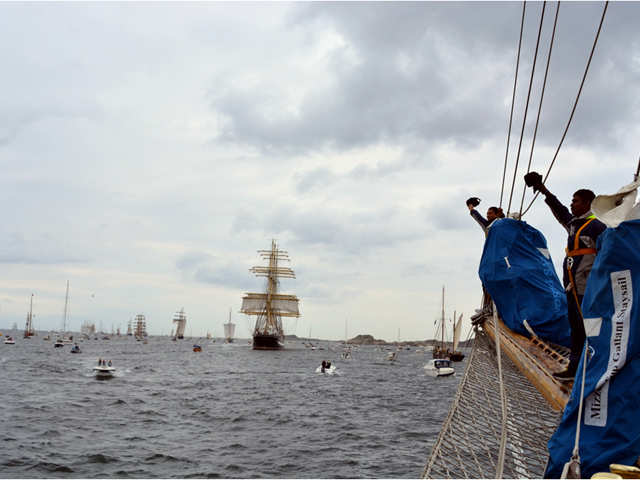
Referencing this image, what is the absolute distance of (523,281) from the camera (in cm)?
739

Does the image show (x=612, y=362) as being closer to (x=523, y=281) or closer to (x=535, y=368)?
(x=535, y=368)

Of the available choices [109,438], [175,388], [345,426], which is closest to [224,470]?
[109,438]

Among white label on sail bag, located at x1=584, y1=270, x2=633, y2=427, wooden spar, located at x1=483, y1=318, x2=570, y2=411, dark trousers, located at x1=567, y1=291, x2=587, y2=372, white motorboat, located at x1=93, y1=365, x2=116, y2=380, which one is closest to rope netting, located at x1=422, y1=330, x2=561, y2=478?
wooden spar, located at x1=483, y1=318, x2=570, y2=411

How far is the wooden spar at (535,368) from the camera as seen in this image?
15.4 feet

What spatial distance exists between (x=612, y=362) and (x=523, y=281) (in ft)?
14.7

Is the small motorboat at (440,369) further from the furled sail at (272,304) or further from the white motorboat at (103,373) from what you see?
the furled sail at (272,304)

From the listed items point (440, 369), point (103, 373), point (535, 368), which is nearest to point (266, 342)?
point (440, 369)

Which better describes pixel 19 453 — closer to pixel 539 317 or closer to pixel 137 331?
pixel 539 317

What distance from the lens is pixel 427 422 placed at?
2064 centimetres

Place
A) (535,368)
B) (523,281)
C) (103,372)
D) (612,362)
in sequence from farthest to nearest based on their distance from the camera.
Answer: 1. (103,372)
2. (523,281)
3. (535,368)
4. (612,362)

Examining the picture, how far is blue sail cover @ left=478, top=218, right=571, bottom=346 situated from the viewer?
702 cm

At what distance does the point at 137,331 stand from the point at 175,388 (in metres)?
181

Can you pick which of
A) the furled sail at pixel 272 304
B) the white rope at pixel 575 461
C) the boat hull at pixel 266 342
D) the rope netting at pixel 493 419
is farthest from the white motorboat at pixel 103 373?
the furled sail at pixel 272 304

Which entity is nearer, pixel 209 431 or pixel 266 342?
pixel 209 431
